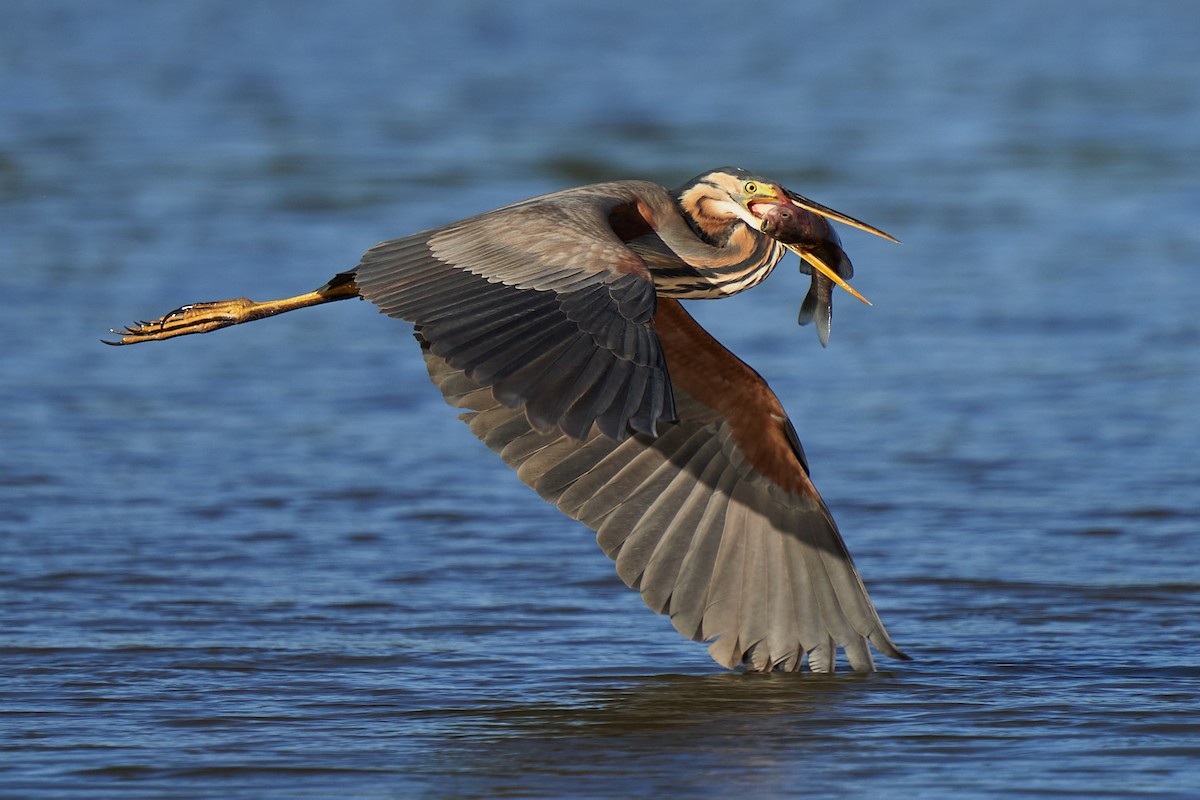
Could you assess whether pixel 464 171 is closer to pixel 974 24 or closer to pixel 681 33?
pixel 681 33

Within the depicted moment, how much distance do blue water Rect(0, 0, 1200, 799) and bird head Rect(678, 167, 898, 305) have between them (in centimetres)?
152

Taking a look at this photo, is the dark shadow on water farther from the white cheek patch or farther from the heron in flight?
the white cheek patch

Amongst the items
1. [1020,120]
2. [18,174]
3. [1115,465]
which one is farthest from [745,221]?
[1020,120]

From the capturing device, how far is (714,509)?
7816mm

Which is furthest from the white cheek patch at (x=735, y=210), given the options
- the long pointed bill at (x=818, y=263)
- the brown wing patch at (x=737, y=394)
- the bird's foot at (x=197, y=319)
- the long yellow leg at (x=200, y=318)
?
the bird's foot at (x=197, y=319)

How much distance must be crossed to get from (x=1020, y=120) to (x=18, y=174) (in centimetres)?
937

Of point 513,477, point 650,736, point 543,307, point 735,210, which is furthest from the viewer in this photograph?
point 513,477

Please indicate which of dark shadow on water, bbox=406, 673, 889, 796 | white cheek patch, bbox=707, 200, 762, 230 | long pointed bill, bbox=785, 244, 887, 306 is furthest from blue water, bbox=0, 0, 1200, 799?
white cheek patch, bbox=707, 200, 762, 230

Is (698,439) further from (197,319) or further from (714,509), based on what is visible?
(197,319)

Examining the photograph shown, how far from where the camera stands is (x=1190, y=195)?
1688 centimetres

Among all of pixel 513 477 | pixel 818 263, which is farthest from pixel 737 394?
pixel 513 477

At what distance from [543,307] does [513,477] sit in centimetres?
442

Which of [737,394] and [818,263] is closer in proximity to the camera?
[818,263]

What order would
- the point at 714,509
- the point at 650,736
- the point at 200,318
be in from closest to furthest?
the point at 650,736 → the point at 714,509 → the point at 200,318
